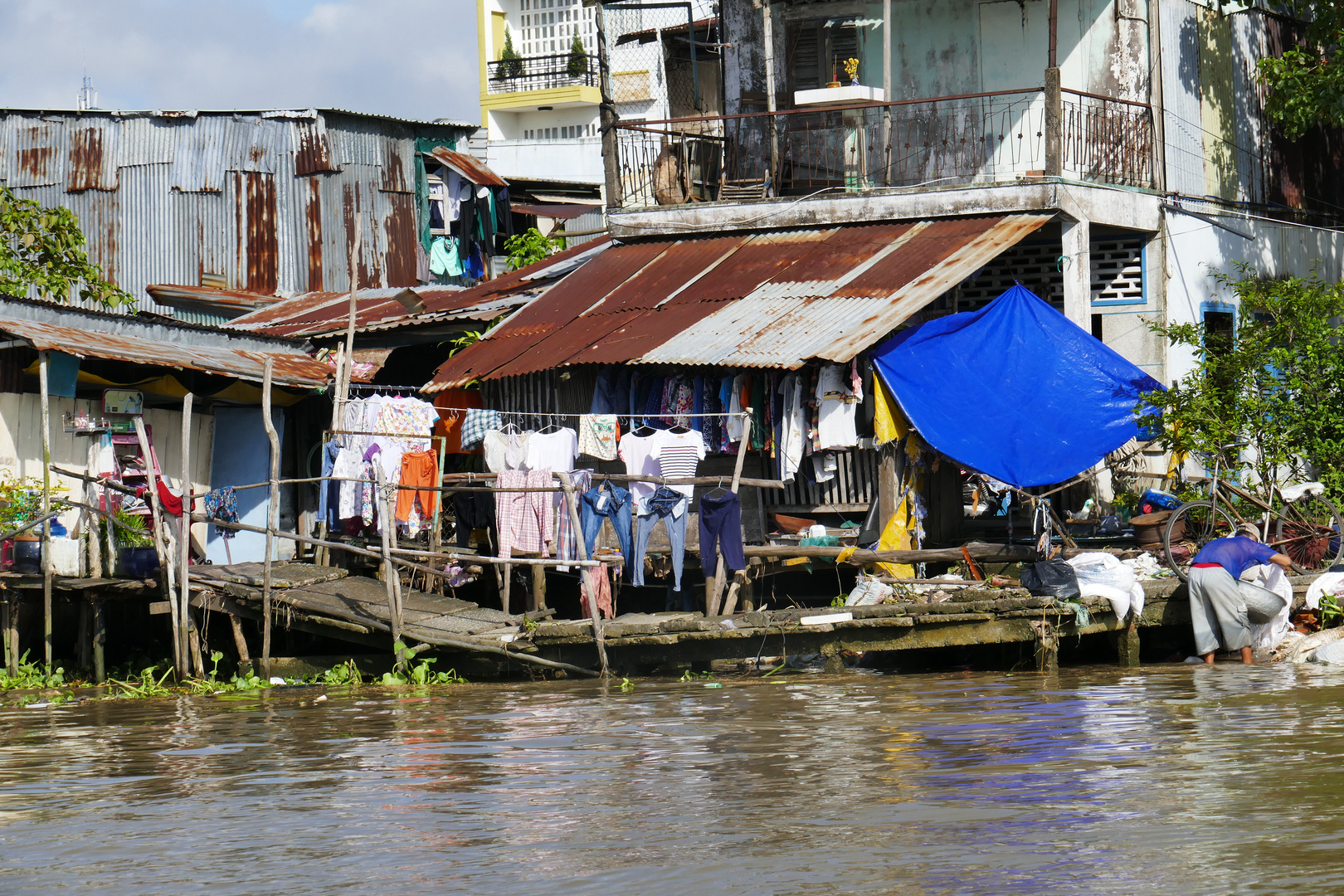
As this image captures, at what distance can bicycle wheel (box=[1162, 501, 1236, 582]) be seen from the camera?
12852 millimetres

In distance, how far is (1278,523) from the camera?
1291 centimetres

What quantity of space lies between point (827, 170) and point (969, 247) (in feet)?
9.26

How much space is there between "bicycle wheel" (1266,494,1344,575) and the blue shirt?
0.89m

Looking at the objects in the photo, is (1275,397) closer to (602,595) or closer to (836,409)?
(836,409)

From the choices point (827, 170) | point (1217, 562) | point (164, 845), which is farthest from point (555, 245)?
point (164, 845)

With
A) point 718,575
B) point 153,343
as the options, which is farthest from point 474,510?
point 153,343

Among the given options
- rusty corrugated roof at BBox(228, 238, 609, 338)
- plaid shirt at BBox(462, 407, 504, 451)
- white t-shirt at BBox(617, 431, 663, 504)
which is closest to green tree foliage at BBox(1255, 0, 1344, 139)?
rusty corrugated roof at BBox(228, 238, 609, 338)

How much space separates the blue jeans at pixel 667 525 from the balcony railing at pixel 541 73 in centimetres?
2769

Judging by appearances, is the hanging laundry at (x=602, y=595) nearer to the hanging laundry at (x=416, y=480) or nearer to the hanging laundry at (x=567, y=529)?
the hanging laundry at (x=567, y=529)

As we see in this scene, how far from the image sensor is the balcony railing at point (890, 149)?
630 inches

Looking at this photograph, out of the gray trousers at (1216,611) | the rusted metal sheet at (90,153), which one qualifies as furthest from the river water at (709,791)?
the rusted metal sheet at (90,153)

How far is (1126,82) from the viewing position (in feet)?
53.3

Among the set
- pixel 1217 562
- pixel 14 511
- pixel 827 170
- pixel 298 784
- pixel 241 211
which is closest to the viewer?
pixel 298 784

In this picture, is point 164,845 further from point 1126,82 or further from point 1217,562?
point 1126,82
